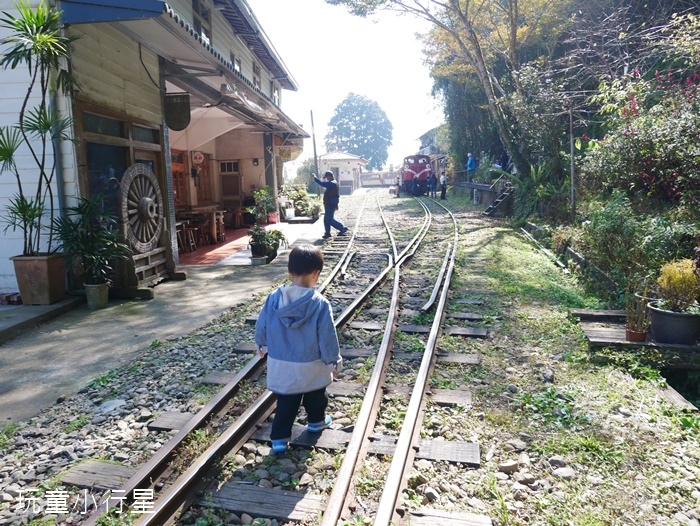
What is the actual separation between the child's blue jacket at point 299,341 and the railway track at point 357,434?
46 centimetres

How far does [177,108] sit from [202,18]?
14.8 feet

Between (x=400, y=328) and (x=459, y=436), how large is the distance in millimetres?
2281

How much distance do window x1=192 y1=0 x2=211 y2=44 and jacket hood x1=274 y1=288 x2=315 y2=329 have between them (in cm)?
1083

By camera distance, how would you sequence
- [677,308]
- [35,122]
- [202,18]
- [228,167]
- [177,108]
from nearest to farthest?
[677,308], [35,122], [177,108], [202,18], [228,167]

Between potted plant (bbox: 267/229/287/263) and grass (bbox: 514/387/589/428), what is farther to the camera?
potted plant (bbox: 267/229/287/263)

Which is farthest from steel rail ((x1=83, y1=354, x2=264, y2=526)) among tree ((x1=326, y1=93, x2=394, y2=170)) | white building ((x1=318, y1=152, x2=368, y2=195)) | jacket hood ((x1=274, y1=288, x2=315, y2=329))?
tree ((x1=326, y1=93, x2=394, y2=170))

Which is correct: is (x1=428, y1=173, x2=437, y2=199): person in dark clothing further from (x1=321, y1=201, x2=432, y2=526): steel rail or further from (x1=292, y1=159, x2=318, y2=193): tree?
(x1=321, y1=201, x2=432, y2=526): steel rail

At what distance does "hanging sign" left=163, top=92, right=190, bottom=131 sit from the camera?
9.34 metres

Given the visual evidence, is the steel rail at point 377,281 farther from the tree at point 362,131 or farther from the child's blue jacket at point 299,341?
the tree at point 362,131

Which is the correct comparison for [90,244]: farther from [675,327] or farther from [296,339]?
[675,327]

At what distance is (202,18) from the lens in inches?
491

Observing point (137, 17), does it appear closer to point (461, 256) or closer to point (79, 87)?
point (79, 87)

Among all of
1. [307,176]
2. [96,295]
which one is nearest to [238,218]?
[96,295]

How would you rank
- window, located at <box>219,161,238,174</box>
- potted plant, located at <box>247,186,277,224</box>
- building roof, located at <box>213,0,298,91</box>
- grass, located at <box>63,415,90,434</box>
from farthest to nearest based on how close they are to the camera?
window, located at <box>219,161,238,174</box> → potted plant, located at <box>247,186,277,224</box> → building roof, located at <box>213,0,298,91</box> → grass, located at <box>63,415,90,434</box>
